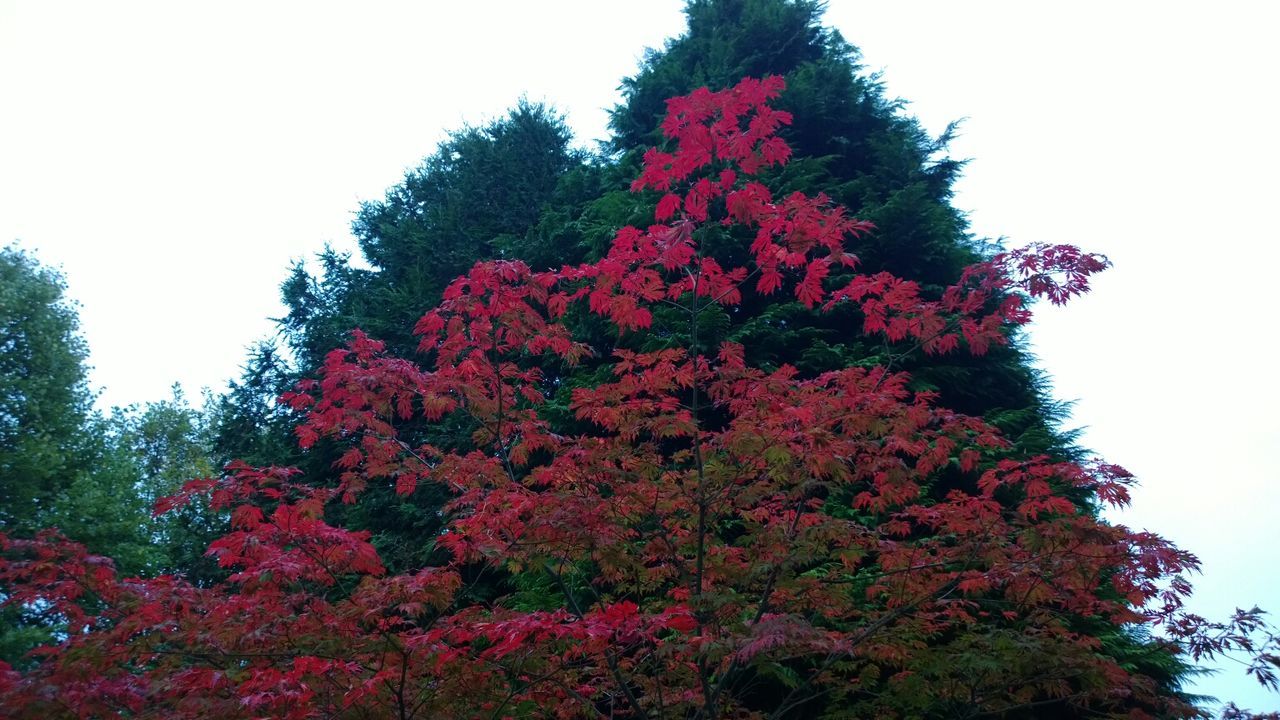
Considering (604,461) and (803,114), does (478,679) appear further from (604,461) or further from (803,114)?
(803,114)

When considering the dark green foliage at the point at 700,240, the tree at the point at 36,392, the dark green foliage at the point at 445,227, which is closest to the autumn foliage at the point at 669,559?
the dark green foliage at the point at 700,240

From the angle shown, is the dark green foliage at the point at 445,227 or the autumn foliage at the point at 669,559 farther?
the dark green foliage at the point at 445,227

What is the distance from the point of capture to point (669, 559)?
5.30m

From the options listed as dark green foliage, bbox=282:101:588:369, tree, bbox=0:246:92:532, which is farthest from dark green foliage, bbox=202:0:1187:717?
tree, bbox=0:246:92:532

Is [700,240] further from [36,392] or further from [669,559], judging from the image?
[36,392]

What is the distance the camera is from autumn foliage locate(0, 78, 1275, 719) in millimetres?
4176

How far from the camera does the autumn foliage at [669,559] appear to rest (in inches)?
164

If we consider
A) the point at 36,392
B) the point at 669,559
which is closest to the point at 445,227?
the point at 36,392

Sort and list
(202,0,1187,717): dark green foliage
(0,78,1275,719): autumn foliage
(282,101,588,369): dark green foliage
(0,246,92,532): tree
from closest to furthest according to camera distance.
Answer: (0,78,1275,719): autumn foliage, (202,0,1187,717): dark green foliage, (282,101,588,369): dark green foliage, (0,246,92,532): tree

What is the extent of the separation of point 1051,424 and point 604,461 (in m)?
6.55

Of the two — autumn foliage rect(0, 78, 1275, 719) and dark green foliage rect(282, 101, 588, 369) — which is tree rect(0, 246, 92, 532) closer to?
dark green foliage rect(282, 101, 588, 369)

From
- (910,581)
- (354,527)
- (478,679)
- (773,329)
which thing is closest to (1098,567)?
(910,581)

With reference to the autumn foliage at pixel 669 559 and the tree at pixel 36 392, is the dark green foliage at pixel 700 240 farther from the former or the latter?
the tree at pixel 36 392

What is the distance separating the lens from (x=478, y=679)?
4.31 m
